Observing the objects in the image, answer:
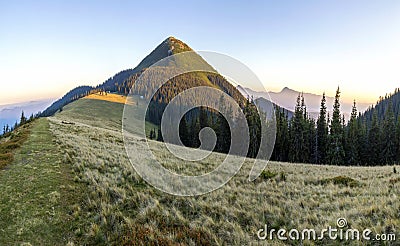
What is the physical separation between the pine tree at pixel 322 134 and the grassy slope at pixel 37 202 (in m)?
54.0

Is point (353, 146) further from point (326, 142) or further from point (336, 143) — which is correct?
point (336, 143)

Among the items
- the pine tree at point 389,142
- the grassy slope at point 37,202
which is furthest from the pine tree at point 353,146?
the grassy slope at point 37,202

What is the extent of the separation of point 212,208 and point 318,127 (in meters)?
54.3

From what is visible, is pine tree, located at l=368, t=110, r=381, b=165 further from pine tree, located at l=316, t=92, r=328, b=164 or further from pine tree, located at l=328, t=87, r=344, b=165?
pine tree, located at l=328, t=87, r=344, b=165

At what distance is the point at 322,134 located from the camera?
55.8 meters

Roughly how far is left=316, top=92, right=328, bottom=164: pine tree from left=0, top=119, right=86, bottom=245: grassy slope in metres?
54.0

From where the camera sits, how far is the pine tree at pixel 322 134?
180 ft

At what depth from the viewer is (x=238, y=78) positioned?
8.70 meters

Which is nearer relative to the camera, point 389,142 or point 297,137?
point 389,142

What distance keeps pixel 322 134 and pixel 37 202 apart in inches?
2287

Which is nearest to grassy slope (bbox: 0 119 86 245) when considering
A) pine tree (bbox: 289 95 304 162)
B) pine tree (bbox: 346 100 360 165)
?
pine tree (bbox: 289 95 304 162)

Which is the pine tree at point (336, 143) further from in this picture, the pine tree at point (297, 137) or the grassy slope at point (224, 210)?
the grassy slope at point (224, 210)

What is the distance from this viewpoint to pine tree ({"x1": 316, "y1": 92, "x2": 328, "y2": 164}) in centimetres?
5472

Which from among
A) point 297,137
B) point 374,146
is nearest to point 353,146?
point 374,146
